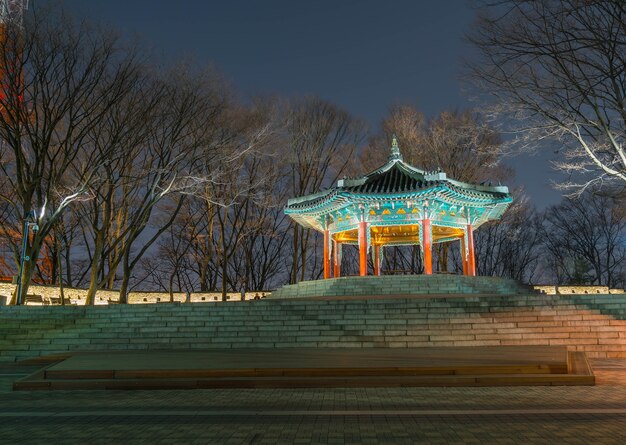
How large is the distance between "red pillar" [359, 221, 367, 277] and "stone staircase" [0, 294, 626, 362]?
8.52 metres

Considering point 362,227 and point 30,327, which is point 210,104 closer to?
point 362,227

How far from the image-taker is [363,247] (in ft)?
74.9

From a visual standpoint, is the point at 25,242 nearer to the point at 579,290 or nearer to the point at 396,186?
the point at 396,186

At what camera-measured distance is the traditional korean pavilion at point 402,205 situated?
22156mm

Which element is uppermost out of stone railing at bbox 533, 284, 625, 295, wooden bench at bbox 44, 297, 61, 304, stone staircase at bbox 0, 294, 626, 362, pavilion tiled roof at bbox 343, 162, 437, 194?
pavilion tiled roof at bbox 343, 162, 437, 194

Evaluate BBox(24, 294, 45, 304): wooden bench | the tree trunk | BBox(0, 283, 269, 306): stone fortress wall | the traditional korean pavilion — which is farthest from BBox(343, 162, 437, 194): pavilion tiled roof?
BBox(24, 294, 45, 304): wooden bench

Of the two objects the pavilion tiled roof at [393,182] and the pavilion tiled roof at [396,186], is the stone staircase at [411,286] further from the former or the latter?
the pavilion tiled roof at [393,182]

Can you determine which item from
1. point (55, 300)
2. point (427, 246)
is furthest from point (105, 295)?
point (427, 246)

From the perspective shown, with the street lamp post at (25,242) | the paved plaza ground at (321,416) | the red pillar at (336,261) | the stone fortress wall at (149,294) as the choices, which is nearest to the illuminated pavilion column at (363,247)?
the red pillar at (336,261)

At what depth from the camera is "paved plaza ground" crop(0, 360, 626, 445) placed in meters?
4.83

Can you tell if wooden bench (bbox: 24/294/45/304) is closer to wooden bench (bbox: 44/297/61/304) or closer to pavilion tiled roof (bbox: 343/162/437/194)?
wooden bench (bbox: 44/297/61/304)

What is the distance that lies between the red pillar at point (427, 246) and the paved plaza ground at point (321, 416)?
46.7ft

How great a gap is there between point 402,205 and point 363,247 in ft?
8.54

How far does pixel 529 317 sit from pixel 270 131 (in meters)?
17.1
